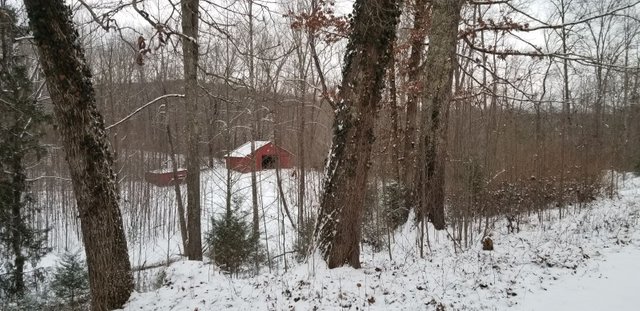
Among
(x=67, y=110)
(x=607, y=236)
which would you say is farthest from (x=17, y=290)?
(x=607, y=236)

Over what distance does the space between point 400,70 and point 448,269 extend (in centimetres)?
534

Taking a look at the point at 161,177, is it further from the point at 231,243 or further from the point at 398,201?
the point at 398,201

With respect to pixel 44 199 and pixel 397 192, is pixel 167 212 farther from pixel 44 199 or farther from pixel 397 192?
pixel 397 192

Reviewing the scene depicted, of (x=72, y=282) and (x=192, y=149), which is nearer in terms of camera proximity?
(x=72, y=282)

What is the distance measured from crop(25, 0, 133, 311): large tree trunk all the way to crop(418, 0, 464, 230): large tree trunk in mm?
4780

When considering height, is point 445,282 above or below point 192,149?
below

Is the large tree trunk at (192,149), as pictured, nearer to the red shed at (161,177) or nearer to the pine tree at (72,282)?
the pine tree at (72,282)

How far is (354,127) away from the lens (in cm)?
425

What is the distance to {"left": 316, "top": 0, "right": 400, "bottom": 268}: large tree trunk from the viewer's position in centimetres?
414

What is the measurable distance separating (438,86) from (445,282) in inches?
141

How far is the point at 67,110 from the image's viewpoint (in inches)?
157

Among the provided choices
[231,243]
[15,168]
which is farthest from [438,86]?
[15,168]

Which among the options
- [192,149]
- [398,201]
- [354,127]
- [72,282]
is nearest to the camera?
[354,127]

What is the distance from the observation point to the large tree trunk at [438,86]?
6.55 metres
